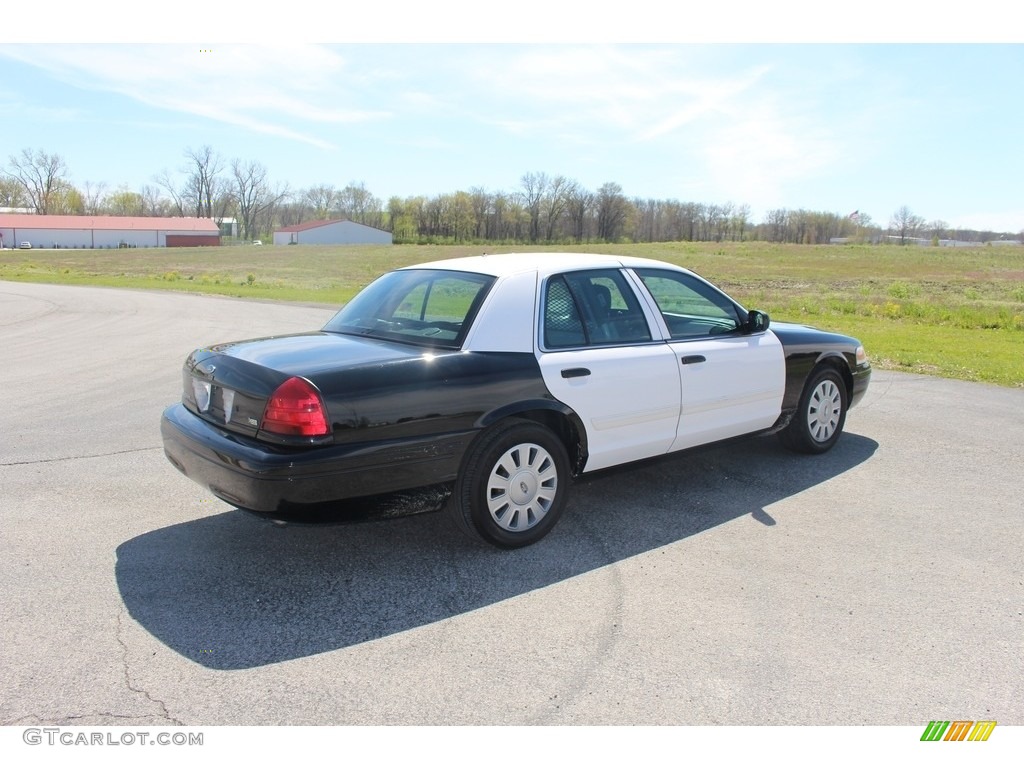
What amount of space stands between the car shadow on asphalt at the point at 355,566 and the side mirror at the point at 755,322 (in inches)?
35.9

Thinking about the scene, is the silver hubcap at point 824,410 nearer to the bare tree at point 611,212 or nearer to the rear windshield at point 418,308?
the rear windshield at point 418,308

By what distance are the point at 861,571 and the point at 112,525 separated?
4.07 metres

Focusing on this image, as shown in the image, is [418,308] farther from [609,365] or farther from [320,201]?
[320,201]

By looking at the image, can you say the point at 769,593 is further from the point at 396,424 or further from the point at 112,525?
the point at 112,525

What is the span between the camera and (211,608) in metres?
3.50

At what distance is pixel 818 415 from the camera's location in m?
6.09

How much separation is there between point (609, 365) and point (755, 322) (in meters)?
1.49

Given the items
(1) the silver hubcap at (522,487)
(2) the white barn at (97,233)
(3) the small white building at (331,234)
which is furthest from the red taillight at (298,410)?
(3) the small white building at (331,234)

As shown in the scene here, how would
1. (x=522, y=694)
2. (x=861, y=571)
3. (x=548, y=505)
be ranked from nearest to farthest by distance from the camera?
(x=522, y=694) < (x=861, y=571) < (x=548, y=505)

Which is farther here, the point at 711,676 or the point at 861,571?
the point at 861,571
